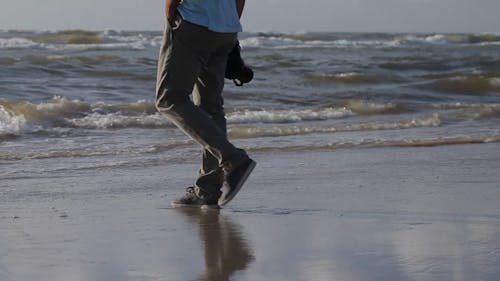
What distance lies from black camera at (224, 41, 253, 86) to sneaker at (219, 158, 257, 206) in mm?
422

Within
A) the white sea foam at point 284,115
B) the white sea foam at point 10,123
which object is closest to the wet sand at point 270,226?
the white sea foam at point 10,123

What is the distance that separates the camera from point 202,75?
4918 millimetres

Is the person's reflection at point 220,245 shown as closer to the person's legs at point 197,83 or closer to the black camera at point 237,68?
the person's legs at point 197,83

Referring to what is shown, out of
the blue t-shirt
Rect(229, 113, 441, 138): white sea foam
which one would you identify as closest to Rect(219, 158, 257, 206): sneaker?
the blue t-shirt

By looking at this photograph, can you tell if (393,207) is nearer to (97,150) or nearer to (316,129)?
(97,150)

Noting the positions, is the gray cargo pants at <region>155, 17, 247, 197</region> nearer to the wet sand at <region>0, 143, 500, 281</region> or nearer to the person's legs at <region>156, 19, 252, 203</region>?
the person's legs at <region>156, 19, 252, 203</region>

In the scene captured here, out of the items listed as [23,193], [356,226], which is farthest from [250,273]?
[23,193]

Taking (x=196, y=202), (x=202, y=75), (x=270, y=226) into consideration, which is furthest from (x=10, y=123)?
(x=270, y=226)

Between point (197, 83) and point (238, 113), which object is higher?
point (197, 83)

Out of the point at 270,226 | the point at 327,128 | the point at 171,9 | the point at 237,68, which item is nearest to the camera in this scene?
the point at 270,226

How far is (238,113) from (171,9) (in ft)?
21.2

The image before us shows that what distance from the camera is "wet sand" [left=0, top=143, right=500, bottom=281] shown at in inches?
140

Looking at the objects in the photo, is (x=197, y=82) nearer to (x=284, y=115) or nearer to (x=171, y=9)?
(x=171, y=9)

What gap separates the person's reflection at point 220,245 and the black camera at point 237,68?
0.65m
